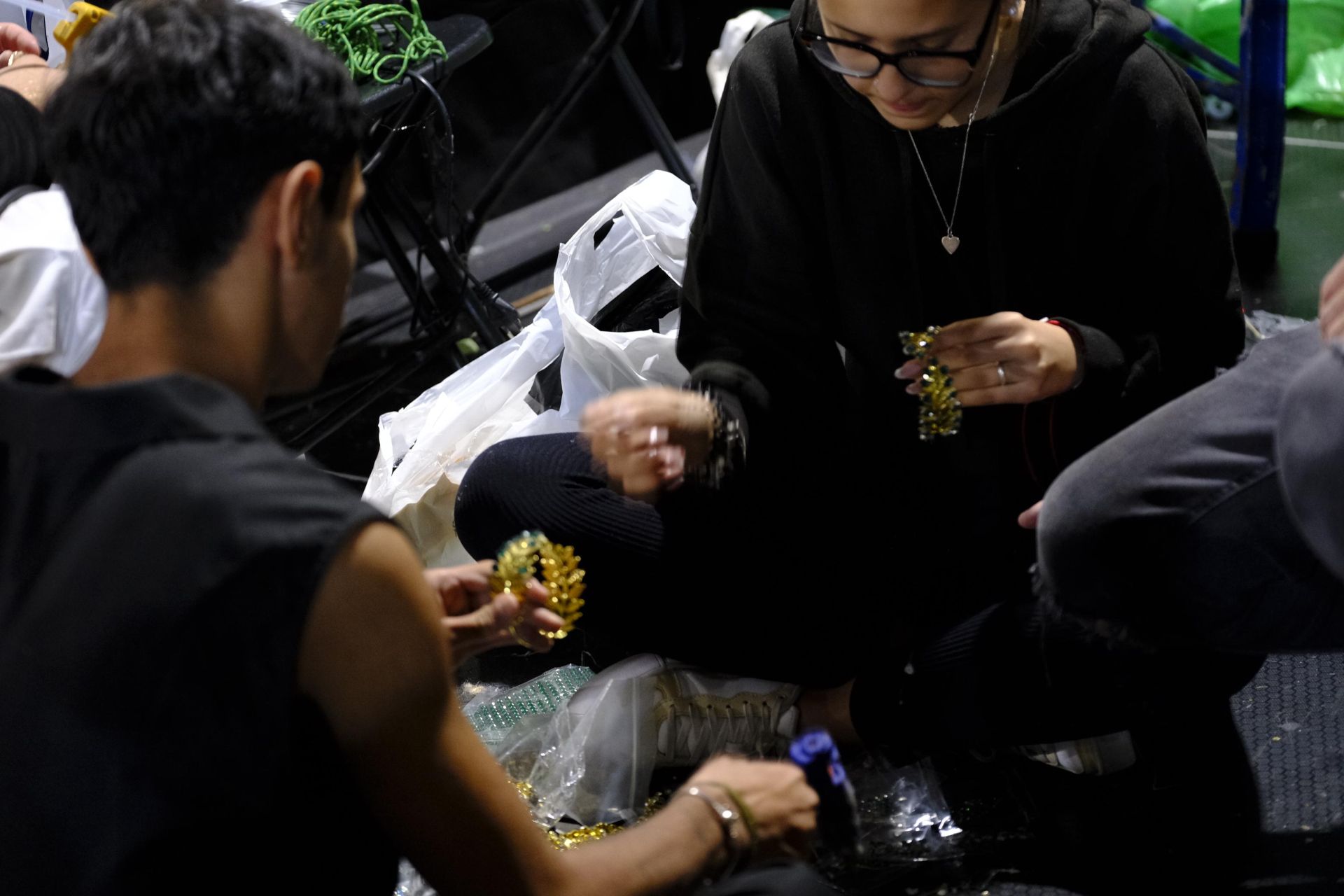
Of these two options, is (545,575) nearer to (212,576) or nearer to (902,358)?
(902,358)

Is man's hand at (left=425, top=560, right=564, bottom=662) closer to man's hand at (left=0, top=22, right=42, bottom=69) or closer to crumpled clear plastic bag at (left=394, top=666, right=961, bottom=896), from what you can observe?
crumpled clear plastic bag at (left=394, top=666, right=961, bottom=896)

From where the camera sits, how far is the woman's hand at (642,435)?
55.9 inches

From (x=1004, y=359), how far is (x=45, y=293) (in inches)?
43.5

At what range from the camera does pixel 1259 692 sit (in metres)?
1.74

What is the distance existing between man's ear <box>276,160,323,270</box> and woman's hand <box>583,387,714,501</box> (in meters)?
0.48

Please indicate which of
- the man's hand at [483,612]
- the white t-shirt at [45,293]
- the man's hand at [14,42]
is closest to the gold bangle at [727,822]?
the man's hand at [483,612]

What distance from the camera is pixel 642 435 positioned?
1.42 metres

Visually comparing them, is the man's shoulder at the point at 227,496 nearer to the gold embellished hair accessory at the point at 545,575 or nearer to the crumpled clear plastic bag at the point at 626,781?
the gold embellished hair accessory at the point at 545,575

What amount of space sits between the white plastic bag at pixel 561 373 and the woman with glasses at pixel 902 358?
0.22m

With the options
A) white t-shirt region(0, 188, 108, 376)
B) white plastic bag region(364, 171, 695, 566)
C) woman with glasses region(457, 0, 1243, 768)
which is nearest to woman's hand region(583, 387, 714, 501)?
woman with glasses region(457, 0, 1243, 768)

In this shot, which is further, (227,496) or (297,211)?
(297,211)

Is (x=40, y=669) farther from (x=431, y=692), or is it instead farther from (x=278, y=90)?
(x=278, y=90)

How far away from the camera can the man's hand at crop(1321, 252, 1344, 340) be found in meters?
1.16

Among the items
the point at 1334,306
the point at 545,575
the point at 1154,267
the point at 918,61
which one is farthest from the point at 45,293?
the point at 1334,306
